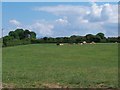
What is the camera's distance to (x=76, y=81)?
40.9ft

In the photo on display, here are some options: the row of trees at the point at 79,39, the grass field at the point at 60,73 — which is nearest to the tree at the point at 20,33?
the row of trees at the point at 79,39

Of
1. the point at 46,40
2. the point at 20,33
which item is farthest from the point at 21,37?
the point at 46,40

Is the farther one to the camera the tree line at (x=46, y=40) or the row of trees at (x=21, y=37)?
the tree line at (x=46, y=40)

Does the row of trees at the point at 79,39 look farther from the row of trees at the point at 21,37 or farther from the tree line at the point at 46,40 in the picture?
the row of trees at the point at 21,37

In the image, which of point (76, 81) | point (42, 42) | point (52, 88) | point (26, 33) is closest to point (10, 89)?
point (52, 88)

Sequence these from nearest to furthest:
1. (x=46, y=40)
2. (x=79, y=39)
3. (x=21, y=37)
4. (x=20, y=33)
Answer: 1. (x=20, y=33)
2. (x=21, y=37)
3. (x=79, y=39)
4. (x=46, y=40)

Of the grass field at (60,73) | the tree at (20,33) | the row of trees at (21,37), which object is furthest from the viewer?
the tree at (20,33)

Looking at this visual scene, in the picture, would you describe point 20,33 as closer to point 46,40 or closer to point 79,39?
point 46,40

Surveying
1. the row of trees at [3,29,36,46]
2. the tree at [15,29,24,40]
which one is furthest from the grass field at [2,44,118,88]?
the tree at [15,29,24,40]

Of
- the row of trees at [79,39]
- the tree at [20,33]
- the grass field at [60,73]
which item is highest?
the tree at [20,33]

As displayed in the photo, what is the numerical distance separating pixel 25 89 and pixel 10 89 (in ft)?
1.37

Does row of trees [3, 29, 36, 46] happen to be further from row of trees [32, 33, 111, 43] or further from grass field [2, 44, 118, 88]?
grass field [2, 44, 118, 88]

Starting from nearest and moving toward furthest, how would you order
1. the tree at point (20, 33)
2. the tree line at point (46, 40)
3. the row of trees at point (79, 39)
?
the tree at point (20, 33)
the tree line at point (46, 40)
the row of trees at point (79, 39)

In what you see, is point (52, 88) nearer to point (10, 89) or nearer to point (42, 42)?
point (10, 89)
